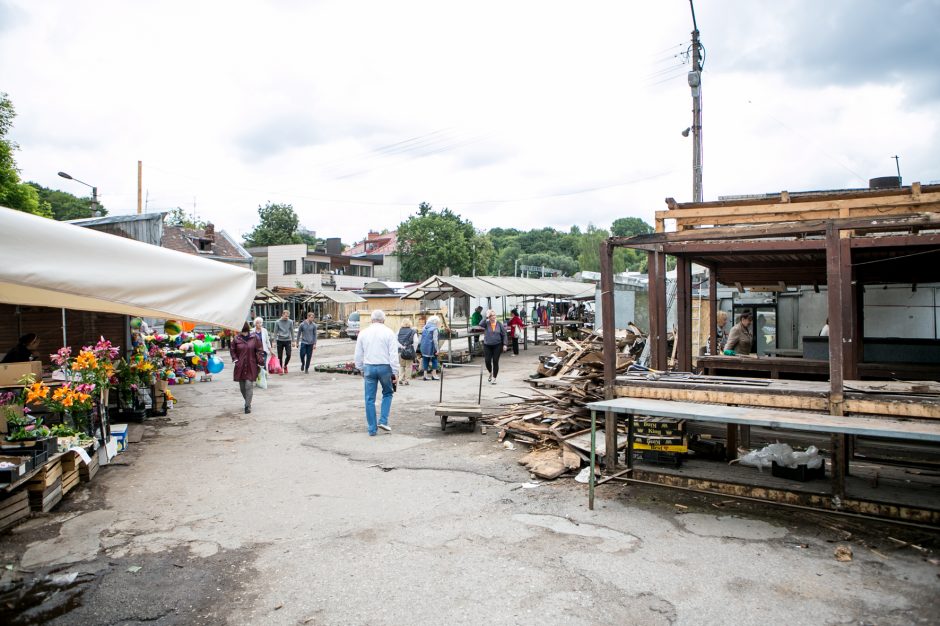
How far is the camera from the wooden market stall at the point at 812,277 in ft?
17.7

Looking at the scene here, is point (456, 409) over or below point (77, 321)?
below

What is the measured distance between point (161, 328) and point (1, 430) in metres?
11.6

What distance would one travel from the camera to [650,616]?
148 inches

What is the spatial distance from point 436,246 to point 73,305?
50236 mm

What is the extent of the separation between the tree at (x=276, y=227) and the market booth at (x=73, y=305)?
51.6m

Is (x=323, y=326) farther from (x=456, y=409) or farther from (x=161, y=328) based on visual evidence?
(x=456, y=409)

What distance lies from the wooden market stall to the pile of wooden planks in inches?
33.4

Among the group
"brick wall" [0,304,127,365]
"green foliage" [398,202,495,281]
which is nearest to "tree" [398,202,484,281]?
Result: "green foliage" [398,202,495,281]

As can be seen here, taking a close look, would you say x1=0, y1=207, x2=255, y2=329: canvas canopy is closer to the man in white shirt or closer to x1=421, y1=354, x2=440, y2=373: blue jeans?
the man in white shirt

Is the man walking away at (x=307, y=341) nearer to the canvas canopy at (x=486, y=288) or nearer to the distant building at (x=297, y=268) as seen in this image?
the canvas canopy at (x=486, y=288)

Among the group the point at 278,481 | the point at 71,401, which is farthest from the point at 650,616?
the point at 71,401

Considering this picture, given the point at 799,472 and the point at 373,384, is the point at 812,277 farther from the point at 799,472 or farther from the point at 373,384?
the point at 373,384

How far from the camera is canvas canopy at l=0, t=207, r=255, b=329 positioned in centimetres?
438

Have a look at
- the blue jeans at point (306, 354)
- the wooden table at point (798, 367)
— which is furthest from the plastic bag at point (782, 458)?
the blue jeans at point (306, 354)
